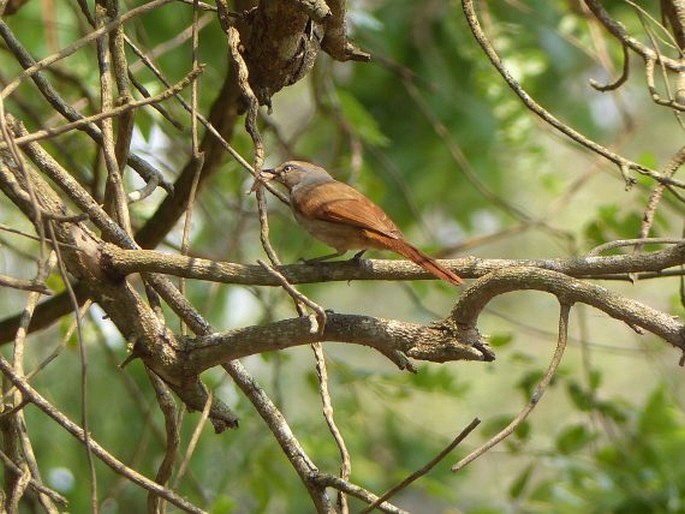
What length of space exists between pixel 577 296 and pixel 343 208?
4.62 ft

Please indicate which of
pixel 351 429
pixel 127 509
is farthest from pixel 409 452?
pixel 127 509

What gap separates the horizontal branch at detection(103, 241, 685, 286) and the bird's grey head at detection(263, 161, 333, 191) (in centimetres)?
148

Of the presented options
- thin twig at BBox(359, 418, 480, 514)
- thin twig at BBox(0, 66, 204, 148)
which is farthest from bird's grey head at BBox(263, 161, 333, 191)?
thin twig at BBox(359, 418, 480, 514)

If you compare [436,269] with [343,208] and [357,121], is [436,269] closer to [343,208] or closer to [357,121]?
[343,208]

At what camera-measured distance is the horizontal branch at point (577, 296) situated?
204 centimetres

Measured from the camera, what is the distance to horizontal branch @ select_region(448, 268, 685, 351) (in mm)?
2037

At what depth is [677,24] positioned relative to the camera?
303 cm

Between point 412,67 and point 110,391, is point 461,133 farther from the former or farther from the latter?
point 110,391

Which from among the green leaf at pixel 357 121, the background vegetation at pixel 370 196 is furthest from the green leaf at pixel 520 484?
the green leaf at pixel 357 121

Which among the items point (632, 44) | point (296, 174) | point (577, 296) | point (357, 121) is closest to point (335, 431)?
point (577, 296)

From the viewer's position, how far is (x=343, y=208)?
3408 millimetres

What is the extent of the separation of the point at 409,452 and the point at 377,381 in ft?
5.71

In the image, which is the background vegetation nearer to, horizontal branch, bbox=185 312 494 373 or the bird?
the bird

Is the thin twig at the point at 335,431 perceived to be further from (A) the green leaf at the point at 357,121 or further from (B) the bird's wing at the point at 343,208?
(A) the green leaf at the point at 357,121
